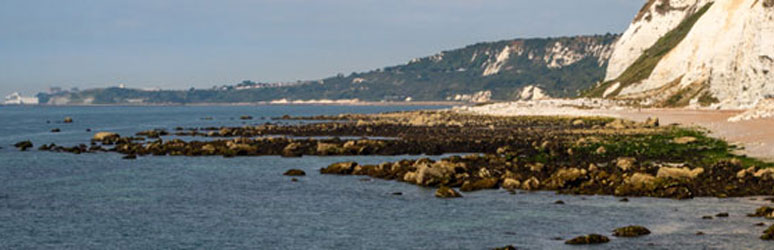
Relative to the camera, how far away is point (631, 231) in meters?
27.6

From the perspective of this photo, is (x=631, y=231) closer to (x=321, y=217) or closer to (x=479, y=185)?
(x=321, y=217)

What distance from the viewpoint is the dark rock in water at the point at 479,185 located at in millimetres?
38781

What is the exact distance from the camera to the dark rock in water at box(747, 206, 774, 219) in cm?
2948

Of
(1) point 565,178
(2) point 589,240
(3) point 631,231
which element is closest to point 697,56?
(1) point 565,178

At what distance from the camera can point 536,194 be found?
121 feet

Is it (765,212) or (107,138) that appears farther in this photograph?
(107,138)

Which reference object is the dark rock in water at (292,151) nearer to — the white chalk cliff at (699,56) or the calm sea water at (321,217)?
the calm sea water at (321,217)

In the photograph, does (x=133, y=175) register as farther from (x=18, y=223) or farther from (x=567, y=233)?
(x=567, y=233)

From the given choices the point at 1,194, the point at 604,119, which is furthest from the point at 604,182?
the point at 604,119

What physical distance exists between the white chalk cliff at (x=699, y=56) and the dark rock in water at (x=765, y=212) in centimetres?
7224

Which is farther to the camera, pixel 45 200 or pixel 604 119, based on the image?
pixel 604 119

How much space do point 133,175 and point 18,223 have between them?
1678cm

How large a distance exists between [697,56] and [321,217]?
4625 inches

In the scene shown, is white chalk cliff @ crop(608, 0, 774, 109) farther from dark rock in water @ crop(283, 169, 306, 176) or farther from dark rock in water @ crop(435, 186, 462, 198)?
dark rock in water @ crop(435, 186, 462, 198)
